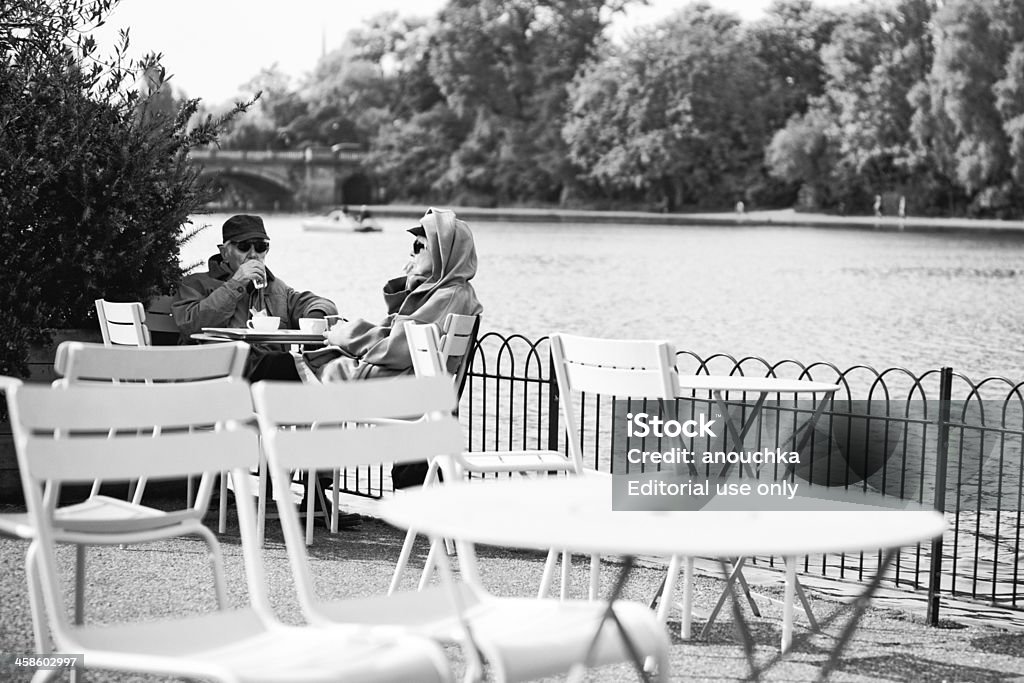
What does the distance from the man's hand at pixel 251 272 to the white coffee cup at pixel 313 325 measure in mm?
365

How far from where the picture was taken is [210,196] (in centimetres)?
757

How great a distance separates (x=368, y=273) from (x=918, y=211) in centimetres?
2854

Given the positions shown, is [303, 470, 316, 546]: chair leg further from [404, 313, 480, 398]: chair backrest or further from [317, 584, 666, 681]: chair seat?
[317, 584, 666, 681]: chair seat

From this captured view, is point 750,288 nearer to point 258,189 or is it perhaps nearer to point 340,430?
point 340,430

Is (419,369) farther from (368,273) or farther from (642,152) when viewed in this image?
(642,152)

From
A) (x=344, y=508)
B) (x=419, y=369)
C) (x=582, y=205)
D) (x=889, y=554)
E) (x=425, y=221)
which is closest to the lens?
(x=889, y=554)

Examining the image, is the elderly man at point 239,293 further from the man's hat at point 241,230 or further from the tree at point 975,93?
the tree at point 975,93

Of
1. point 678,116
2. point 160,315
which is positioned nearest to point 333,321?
point 160,315

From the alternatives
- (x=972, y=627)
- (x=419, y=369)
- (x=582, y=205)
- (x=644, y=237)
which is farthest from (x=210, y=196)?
(x=582, y=205)

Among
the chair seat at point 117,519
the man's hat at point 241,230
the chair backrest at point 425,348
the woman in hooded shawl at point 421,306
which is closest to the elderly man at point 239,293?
the man's hat at point 241,230

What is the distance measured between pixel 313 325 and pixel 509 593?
1824 mm

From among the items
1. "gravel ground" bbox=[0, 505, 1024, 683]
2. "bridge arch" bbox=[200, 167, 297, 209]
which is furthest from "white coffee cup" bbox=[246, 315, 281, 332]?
"bridge arch" bbox=[200, 167, 297, 209]

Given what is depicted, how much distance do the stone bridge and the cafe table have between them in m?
77.1

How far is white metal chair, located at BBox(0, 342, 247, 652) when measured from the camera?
11.3 ft
